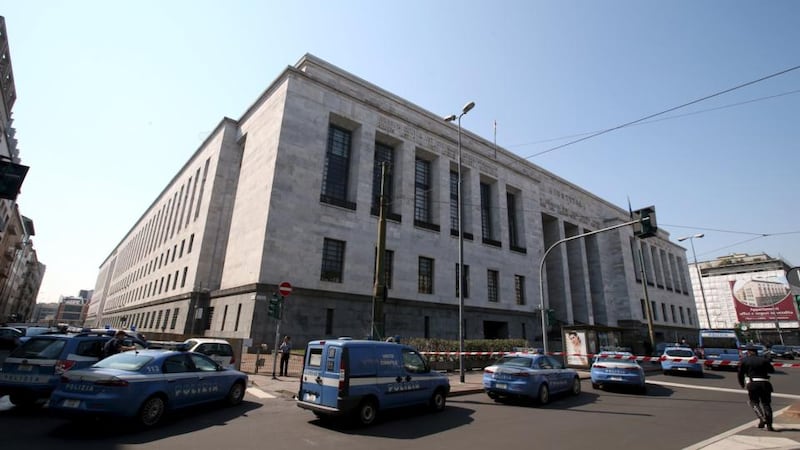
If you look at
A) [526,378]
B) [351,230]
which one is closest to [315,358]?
[526,378]

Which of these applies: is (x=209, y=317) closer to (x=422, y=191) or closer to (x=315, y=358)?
(x=422, y=191)

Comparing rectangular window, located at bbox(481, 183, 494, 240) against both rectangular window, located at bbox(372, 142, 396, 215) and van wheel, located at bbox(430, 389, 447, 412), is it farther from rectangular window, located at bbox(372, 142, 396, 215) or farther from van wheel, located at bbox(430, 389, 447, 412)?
van wheel, located at bbox(430, 389, 447, 412)

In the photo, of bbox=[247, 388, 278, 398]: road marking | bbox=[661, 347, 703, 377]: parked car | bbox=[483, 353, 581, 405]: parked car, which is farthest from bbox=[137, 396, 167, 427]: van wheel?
bbox=[661, 347, 703, 377]: parked car

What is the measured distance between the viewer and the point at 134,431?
279 inches

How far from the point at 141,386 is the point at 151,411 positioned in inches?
25.2

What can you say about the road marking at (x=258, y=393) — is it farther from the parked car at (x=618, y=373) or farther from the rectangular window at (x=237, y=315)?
the parked car at (x=618, y=373)

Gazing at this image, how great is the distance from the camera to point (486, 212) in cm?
3828

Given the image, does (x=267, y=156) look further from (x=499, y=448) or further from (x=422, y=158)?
(x=499, y=448)

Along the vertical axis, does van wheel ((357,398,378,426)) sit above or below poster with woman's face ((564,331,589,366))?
below

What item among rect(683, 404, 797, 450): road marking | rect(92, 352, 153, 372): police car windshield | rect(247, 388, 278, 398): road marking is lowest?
rect(247, 388, 278, 398): road marking

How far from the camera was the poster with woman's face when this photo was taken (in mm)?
23328

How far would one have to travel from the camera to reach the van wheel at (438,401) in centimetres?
988

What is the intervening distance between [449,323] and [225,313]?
16947 mm

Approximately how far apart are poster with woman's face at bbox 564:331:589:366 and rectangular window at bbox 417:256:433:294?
34.8 feet
